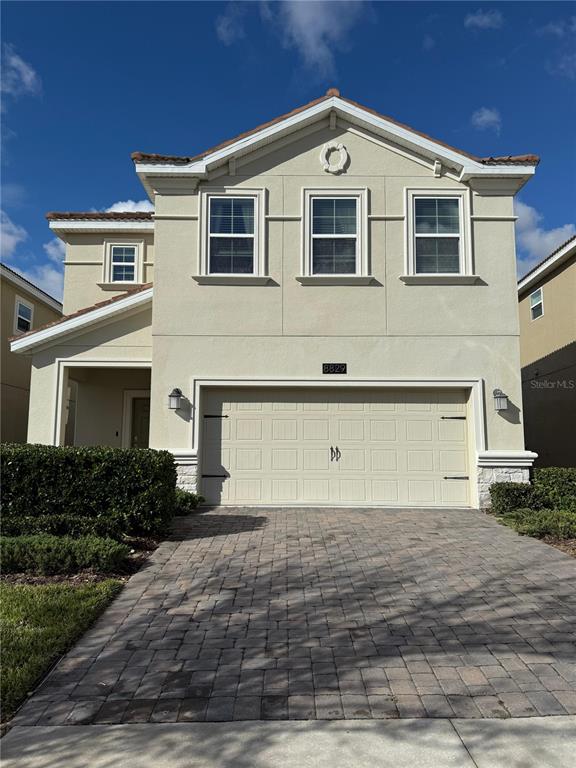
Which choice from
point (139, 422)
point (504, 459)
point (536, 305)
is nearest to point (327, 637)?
point (504, 459)

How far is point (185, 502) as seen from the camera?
9.89 m

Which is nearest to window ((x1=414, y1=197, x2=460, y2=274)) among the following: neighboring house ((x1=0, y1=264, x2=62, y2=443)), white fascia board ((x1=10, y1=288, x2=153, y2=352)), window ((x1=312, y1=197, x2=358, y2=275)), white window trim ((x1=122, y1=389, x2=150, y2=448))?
window ((x1=312, y1=197, x2=358, y2=275))

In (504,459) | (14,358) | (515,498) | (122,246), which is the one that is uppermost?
(122,246)

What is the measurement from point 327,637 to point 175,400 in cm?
685

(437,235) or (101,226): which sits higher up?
(101,226)

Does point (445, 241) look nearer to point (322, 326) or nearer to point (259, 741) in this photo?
point (322, 326)

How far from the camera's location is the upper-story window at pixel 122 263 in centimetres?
1488

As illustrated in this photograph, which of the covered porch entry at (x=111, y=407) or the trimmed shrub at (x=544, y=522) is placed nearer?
the trimmed shrub at (x=544, y=522)

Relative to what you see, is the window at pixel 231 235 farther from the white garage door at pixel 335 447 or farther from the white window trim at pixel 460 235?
the white window trim at pixel 460 235

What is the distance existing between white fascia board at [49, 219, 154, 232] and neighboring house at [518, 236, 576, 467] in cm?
1170

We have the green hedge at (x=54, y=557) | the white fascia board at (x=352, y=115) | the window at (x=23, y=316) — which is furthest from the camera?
the window at (x=23, y=316)

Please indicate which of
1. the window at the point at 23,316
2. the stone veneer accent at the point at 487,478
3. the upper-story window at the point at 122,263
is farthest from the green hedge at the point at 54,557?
the window at the point at 23,316

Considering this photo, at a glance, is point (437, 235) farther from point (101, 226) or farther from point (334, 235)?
point (101, 226)

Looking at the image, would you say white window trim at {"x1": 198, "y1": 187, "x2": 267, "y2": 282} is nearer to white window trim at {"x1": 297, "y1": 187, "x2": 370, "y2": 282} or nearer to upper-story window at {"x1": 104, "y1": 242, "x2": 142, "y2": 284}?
white window trim at {"x1": 297, "y1": 187, "x2": 370, "y2": 282}
